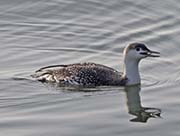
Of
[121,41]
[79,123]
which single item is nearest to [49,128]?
[79,123]

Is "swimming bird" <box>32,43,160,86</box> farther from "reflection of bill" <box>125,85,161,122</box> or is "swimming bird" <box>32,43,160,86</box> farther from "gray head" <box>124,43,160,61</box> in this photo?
"reflection of bill" <box>125,85,161,122</box>

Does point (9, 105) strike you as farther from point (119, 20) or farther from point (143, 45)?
point (119, 20)

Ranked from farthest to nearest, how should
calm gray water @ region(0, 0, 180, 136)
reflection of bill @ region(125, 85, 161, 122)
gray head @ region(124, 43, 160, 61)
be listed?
gray head @ region(124, 43, 160, 61), reflection of bill @ region(125, 85, 161, 122), calm gray water @ region(0, 0, 180, 136)

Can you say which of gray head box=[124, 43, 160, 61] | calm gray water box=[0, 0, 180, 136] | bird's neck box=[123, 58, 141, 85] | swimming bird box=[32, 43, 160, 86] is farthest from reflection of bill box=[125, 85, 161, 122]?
gray head box=[124, 43, 160, 61]

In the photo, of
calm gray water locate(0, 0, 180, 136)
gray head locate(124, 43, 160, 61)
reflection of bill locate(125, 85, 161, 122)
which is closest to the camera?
calm gray water locate(0, 0, 180, 136)

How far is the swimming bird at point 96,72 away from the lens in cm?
1531

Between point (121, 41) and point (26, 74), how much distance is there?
2341 mm

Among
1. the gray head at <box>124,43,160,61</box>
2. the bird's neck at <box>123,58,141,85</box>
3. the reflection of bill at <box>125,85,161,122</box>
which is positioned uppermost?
the gray head at <box>124,43,160,61</box>

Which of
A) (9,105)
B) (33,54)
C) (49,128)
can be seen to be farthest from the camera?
(33,54)

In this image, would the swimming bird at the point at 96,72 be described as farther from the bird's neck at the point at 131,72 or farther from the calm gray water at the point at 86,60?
the calm gray water at the point at 86,60

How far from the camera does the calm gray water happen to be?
1305 centimetres

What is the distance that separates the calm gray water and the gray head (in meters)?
0.37

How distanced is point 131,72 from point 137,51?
376mm

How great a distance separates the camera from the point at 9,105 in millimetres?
13859
